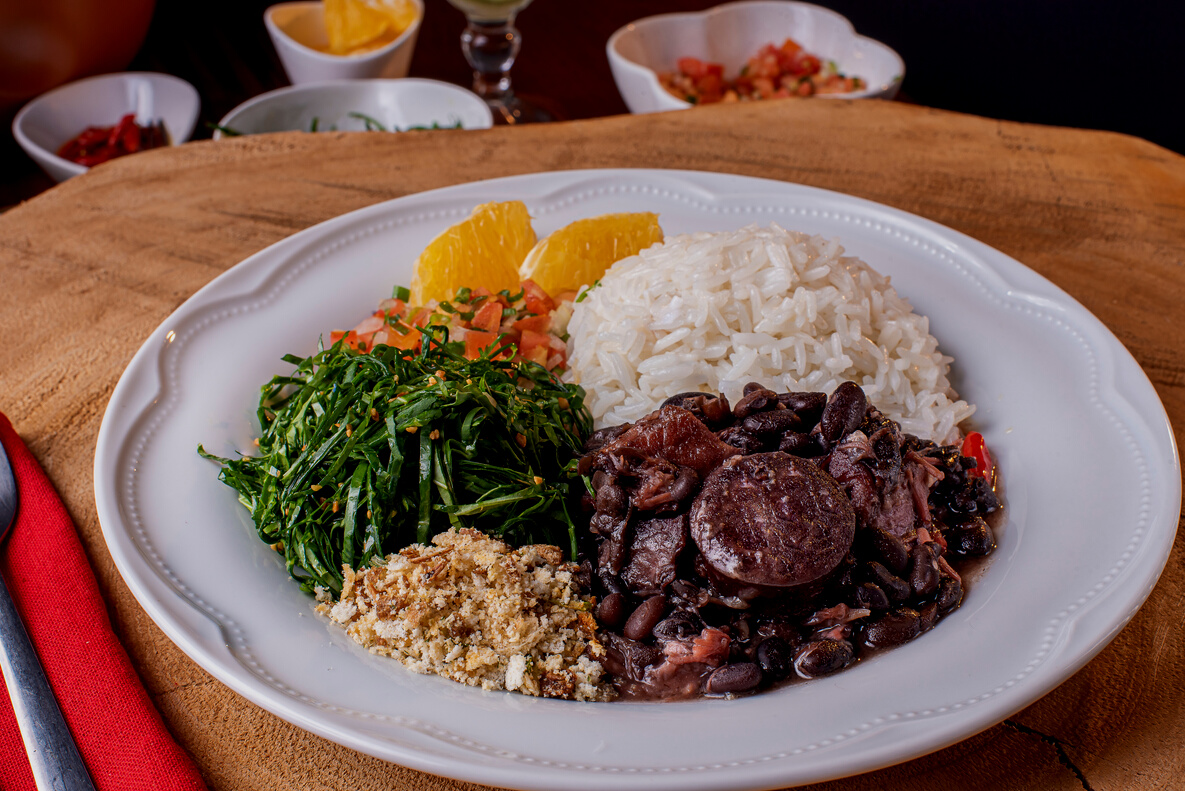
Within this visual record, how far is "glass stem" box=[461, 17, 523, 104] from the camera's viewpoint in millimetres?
6418

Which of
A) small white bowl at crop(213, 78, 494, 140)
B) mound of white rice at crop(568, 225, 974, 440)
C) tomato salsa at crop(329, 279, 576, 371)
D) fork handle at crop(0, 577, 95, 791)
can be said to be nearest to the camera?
fork handle at crop(0, 577, 95, 791)

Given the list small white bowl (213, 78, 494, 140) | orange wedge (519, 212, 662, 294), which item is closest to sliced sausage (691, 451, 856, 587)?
orange wedge (519, 212, 662, 294)

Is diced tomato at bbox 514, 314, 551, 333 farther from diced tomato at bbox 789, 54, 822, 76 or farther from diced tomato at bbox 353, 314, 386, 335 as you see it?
diced tomato at bbox 789, 54, 822, 76

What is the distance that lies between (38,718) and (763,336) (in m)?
2.66

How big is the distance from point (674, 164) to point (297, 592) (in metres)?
3.21

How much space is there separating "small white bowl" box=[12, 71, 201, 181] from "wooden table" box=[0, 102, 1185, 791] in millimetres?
1793

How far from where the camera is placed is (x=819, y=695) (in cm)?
232

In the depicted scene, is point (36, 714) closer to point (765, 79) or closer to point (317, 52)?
point (317, 52)

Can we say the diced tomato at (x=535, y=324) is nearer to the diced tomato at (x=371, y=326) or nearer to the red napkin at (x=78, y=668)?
the diced tomato at (x=371, y=326)

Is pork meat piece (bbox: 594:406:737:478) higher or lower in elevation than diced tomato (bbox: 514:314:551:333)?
higher

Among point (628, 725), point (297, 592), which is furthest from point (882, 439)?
point (297, 592)

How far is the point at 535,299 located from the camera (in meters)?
3.82

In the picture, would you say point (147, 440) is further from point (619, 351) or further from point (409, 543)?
point (619, 351)

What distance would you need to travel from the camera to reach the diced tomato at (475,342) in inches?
136
